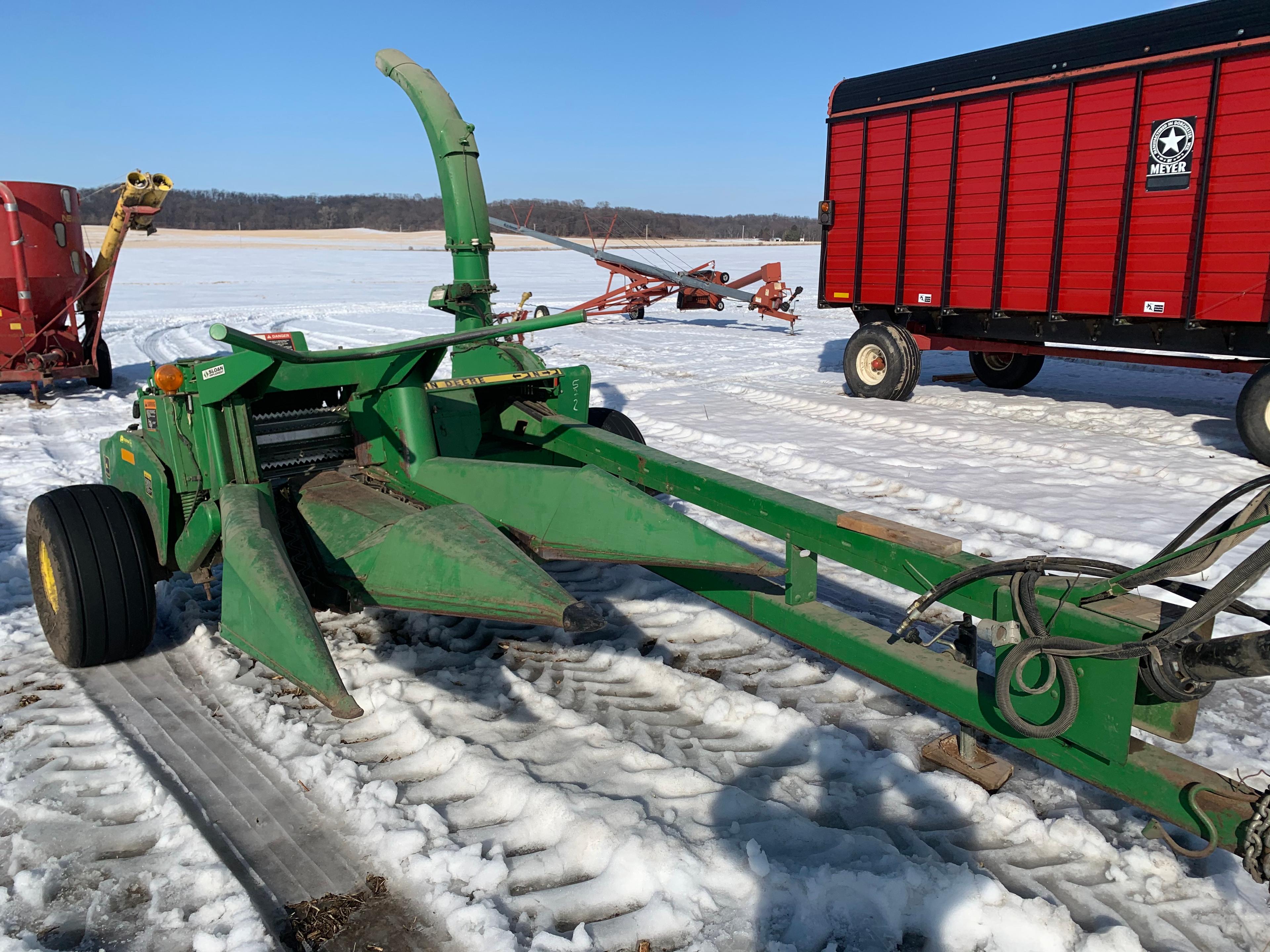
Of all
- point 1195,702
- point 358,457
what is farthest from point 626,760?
point 358,457

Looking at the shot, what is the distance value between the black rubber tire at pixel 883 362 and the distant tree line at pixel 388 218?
53.2 meters

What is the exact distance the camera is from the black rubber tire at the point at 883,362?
1001 centimetres

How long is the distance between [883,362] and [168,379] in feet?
26.5

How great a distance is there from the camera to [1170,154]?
25.3 feet

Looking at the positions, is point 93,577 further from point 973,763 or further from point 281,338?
point 973,763

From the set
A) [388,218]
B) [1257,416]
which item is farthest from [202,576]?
[388,218]

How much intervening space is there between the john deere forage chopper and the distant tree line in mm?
59401

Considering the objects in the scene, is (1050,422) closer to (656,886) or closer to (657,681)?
(657,681)

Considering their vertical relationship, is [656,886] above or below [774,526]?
below

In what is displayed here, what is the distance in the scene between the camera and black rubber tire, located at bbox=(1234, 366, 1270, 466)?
280 inches

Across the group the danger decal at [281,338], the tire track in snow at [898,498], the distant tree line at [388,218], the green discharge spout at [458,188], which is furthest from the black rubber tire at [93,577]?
the distant tree line at [388,218]

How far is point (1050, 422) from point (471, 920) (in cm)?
806

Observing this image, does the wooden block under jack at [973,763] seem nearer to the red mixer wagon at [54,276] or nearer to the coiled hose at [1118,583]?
the coiled hose at [1118,583]

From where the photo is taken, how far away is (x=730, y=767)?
10.0 ft
